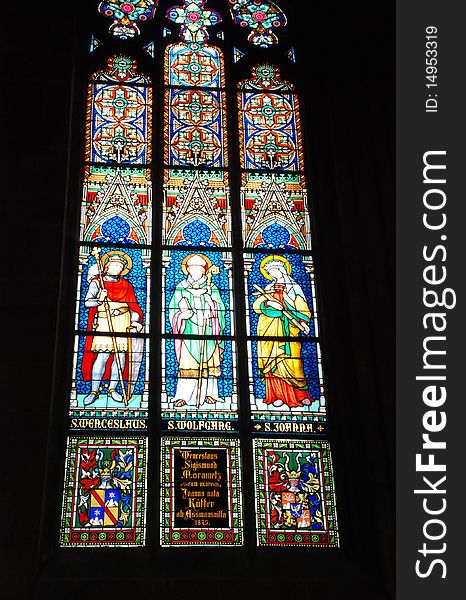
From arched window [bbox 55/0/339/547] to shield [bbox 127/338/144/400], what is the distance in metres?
0.01

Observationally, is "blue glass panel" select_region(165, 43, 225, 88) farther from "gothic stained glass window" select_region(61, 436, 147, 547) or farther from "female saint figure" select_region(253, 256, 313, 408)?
"gothic stained glass window" select_region(61, 436, 147, 547)

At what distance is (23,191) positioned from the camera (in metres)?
8.03

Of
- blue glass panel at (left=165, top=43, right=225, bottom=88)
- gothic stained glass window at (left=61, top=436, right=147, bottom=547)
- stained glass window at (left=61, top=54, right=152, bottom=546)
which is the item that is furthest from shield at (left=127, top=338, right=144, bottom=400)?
blue glass panel at (left=165, top=43, right=225, bottom=88)

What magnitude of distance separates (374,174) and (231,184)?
4.15 feet

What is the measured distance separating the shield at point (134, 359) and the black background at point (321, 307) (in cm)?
52

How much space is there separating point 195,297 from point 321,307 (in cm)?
105

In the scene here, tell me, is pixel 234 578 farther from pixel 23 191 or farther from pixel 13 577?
pixel 23 191

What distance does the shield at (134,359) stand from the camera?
763cm

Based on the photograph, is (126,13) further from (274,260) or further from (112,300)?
(112,300)

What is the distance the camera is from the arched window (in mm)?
7188

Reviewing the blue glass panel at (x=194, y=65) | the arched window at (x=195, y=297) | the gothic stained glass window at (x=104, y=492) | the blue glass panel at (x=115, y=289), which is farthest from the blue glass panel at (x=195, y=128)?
the gothic stained glass window at (x=104, y=492)

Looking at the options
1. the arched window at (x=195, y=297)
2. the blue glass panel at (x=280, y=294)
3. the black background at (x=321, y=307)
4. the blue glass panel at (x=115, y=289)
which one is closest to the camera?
the black background at (x=321, y=307)

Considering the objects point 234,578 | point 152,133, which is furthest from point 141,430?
point 152,133

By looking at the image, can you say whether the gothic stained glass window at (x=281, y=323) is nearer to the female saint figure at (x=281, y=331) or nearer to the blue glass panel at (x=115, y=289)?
the female saint figure at (x=281, y=331)
